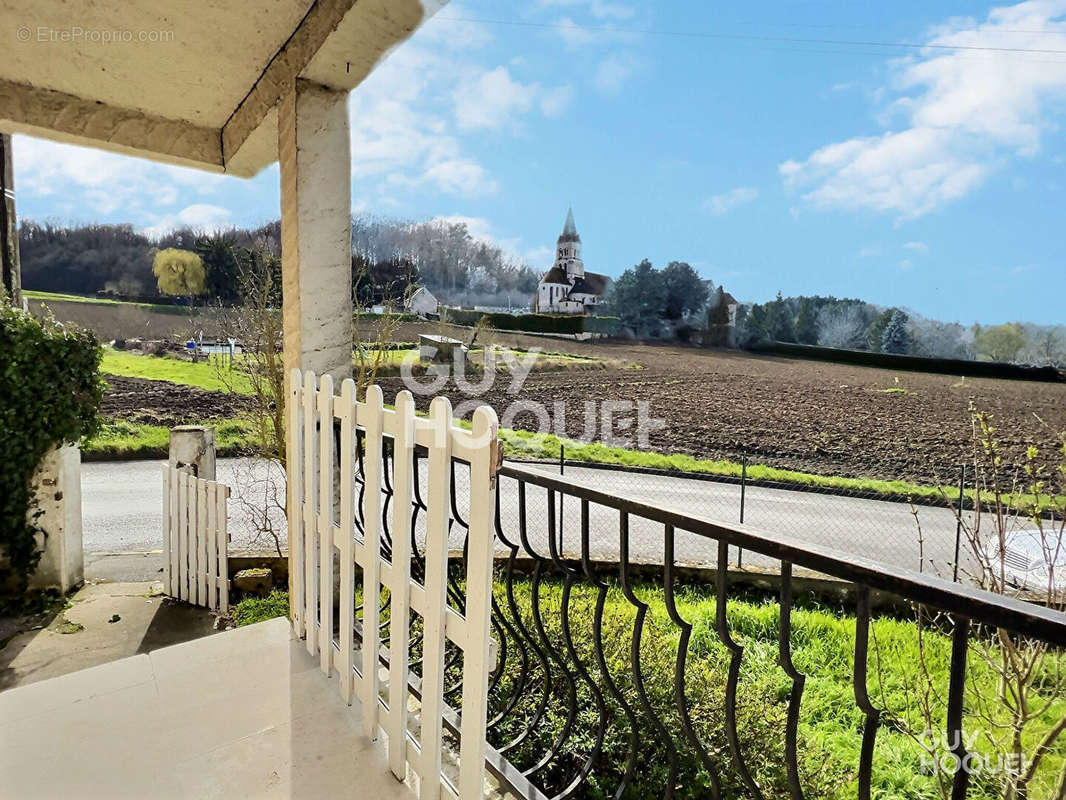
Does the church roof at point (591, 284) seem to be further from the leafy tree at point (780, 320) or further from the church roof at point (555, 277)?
the leafy tree at point (780, 320)

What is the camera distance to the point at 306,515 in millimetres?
1438

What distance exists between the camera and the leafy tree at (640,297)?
13609mm

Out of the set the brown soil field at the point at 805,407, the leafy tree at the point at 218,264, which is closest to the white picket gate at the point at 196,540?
the brown soil field at the point at 805,407

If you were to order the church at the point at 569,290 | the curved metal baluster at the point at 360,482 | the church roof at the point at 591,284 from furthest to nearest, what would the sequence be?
the church roof at the point at 591,284, the church at the point at 569,290, the curved metal baluster at the point at 360,482

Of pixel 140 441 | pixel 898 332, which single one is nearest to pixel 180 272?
pixel 140 441

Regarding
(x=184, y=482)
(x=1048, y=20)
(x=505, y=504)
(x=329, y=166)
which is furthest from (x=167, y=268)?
(x=1048, y=20)

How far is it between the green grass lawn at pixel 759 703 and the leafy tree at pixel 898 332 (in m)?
9.03

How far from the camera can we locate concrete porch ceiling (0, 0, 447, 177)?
4.60 ft

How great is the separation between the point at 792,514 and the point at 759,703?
208 inches

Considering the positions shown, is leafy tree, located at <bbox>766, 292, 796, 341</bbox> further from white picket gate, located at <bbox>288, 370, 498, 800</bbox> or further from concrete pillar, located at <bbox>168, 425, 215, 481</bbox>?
white picket gate, located at <bbox>288, 370, 498, 800</bbox>

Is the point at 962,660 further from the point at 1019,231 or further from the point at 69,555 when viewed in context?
the point at 1019,231

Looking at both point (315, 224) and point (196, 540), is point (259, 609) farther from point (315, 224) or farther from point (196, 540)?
point (315, 224)

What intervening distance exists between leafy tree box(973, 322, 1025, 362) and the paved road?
10.4 ft

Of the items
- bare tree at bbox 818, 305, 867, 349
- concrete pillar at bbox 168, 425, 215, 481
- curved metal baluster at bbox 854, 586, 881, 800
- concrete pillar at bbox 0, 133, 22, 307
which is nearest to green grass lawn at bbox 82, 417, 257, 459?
concrete pillar at bbox 0, 133, 22, 307
